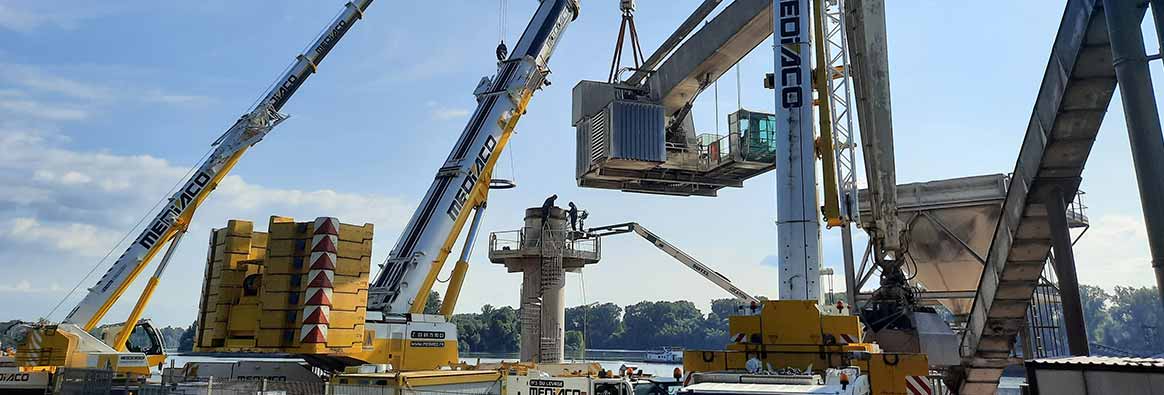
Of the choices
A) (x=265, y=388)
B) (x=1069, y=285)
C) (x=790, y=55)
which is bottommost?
(x=265, y=388)

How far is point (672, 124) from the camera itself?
27.5 meters

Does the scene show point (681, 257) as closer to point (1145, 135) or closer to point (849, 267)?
point (849, 267)

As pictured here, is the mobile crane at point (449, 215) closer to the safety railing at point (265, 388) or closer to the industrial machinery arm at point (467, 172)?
the industrial machinery arm at point (467, 172)

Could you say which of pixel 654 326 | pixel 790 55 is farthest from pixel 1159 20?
pixel 654 326

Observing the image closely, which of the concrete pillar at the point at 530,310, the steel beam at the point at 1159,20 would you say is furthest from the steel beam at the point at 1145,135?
the concrete pillar at the point at 530,310

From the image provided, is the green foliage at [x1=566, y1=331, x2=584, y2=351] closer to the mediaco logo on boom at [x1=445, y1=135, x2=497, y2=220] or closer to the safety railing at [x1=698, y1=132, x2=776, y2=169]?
the safety railing at [x1=698, y1=132, x2=776, y2=169]

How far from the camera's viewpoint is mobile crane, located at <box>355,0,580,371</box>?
57.6 ft

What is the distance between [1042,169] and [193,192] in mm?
20993

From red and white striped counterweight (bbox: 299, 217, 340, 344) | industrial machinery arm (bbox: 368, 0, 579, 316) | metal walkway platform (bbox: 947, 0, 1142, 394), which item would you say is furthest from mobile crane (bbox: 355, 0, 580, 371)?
metal walkway platform (bbox: 947, 0, 1142, 394)

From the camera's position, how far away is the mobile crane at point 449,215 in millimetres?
17562

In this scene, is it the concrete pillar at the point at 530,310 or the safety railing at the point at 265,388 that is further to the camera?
the concrete pillar at the point at 530,310

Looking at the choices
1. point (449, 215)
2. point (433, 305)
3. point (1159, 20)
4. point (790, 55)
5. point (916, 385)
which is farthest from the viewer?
point (433, 305)

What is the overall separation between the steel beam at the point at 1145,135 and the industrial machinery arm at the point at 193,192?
21248mm

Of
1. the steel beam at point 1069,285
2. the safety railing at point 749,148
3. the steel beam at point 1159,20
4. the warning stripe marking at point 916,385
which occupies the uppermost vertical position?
the safety railing at point 749,148
